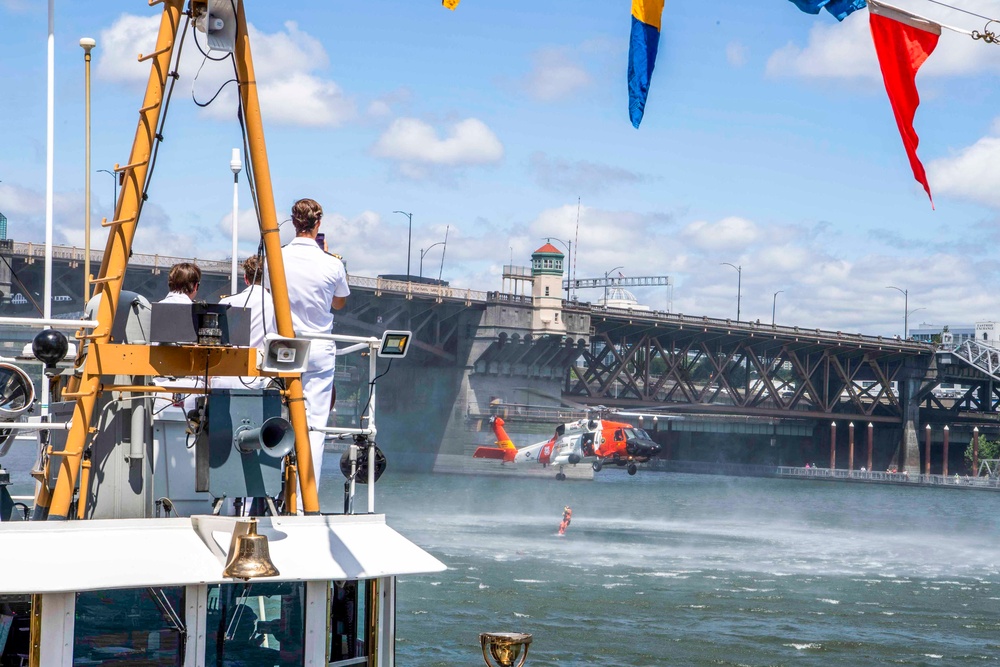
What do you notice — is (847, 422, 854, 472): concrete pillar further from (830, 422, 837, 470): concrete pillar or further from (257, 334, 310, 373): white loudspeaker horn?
(257, 334, 310, 373): white loudspeaker horn

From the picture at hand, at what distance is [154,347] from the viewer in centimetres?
705

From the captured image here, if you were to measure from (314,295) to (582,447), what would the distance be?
86.4 metres

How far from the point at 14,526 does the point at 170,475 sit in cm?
165

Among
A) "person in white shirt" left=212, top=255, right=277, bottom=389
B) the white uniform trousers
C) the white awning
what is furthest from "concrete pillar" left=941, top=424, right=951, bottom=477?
the white awning

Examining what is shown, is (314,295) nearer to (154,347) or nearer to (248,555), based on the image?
(154,347)

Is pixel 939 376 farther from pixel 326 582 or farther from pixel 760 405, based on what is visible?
pixel 326 582

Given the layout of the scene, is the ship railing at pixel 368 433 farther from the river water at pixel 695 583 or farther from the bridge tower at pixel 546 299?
the bridge tower at pixel 546 299

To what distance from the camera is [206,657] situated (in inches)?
261

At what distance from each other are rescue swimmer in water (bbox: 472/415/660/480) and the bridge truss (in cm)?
656

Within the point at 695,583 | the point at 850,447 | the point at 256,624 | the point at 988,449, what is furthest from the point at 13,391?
the point at 988,449

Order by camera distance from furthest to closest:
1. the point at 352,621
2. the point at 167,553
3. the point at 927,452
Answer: the point at 927,452 → the point at 352,621 → the point at 167,553

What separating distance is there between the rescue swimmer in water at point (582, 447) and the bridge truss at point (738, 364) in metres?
6.56

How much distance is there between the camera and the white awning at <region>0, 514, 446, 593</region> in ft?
20.6

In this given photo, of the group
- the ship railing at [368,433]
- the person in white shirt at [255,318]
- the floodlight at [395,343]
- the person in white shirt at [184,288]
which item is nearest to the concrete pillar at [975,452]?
the ship railing at [368,433]
